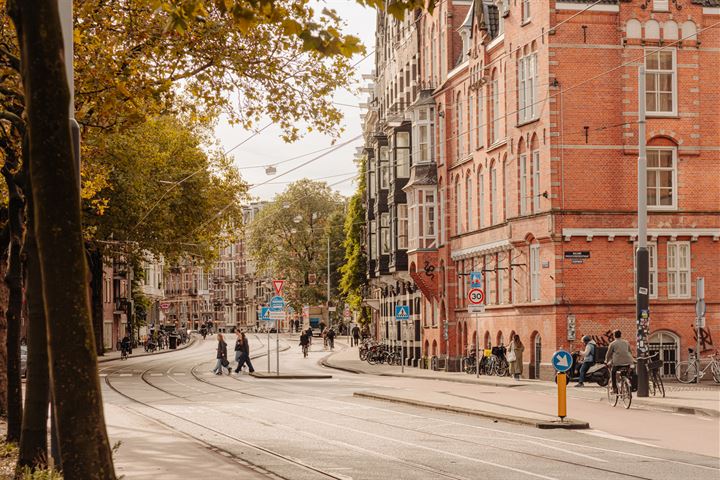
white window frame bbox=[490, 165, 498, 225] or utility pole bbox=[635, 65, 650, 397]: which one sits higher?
white window frame bbox=[490, 165, 498, 225]

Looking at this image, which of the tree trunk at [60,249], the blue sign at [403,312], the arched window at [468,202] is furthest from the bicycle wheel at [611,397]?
the arched window at [468,202]

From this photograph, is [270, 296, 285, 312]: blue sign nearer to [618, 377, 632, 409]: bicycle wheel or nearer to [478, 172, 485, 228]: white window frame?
[478, 172, 485, 228]: white window frame

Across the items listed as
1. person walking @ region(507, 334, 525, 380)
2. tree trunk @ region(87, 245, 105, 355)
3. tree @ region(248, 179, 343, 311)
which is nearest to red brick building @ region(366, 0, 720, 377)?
person walking @ region(507, 334, 525, 380)

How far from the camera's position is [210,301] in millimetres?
199375

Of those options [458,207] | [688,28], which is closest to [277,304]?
[458,207]

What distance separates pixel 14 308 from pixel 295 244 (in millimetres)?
110420

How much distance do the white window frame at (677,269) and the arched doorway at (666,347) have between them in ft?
4.55

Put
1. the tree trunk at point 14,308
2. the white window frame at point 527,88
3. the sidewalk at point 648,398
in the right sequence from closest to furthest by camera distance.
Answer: the tree trunk at point 14,308 → the sidewalk at point 648,398 → the white window frame at point 527,88

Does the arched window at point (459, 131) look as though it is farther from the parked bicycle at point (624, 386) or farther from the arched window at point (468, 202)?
the parked bicycle at point (624, 386)

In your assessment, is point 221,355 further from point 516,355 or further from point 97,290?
point 97,290

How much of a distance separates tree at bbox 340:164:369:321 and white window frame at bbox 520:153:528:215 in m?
42.2

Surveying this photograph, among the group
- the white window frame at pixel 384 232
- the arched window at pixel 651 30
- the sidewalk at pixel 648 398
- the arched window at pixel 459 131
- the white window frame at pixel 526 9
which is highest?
the white window frame at pixel 526 9

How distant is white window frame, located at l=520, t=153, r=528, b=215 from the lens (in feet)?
145

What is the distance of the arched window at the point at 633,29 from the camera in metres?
41.8
